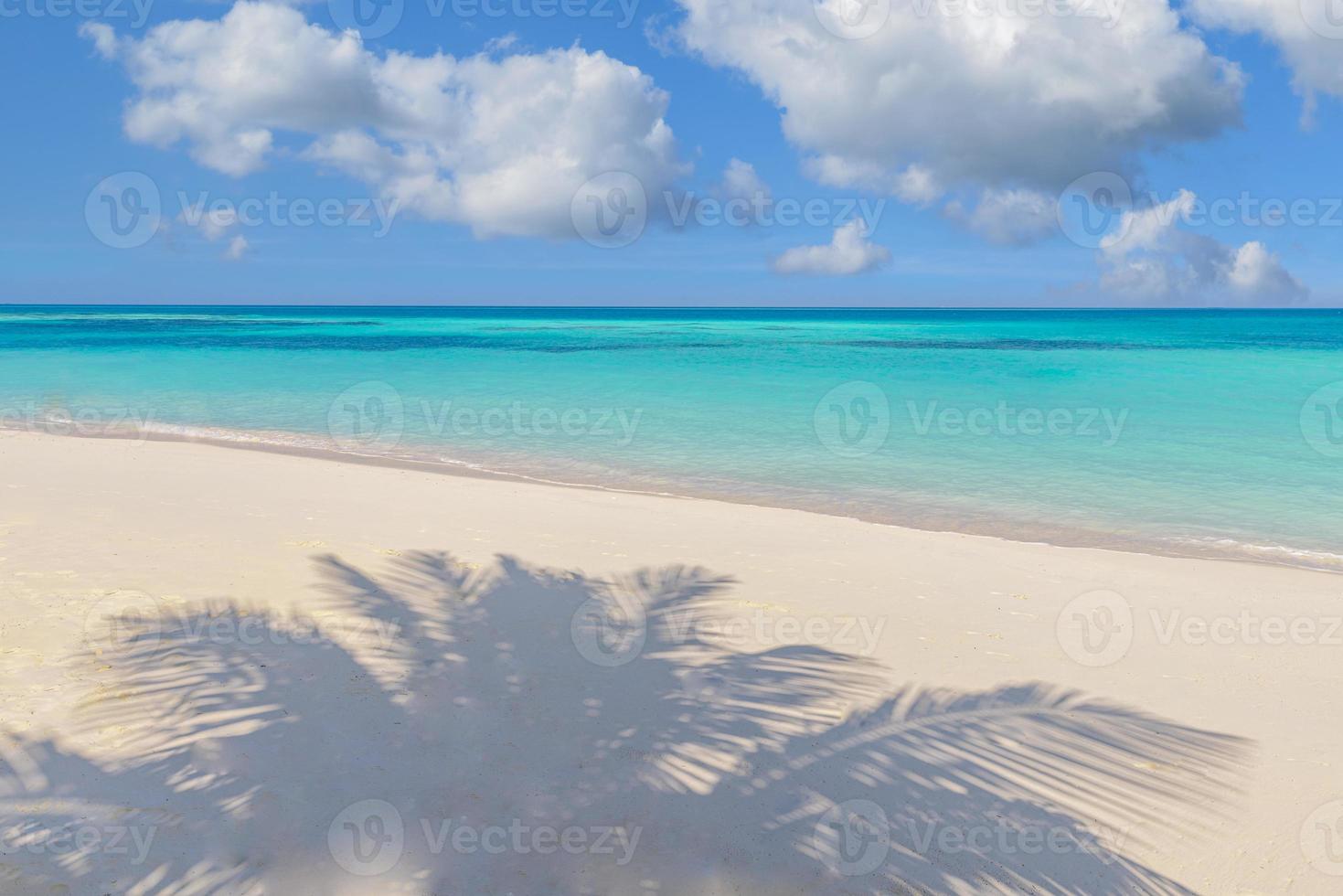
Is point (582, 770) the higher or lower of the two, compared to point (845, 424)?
lower

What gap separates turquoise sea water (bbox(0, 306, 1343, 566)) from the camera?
11891 millimetres

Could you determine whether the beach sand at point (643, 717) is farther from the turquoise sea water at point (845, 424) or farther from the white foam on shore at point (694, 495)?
the turquoise sea water at point (845, 424)

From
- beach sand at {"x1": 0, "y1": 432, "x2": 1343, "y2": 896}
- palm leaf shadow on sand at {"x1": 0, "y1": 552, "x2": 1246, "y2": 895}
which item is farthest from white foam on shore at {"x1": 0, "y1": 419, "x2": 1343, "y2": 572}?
palm leaf shadow on sand at {"x1": 0, "y1": 552, "x2": 1246, "y2": 895}

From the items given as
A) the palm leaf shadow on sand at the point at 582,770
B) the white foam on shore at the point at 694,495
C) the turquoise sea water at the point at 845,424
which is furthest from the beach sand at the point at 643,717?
the turquoise sea water at the point at 845,424

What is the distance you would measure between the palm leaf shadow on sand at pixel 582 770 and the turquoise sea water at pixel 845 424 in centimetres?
Result: 573

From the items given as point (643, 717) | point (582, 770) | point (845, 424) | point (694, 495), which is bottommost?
point (582, 770)

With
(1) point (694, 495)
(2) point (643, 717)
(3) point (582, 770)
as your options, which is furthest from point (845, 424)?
(3) point (582, 770)

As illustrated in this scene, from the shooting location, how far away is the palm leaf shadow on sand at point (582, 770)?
12.7ft

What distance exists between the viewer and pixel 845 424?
19781mm

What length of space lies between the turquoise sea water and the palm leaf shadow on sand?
573 cm

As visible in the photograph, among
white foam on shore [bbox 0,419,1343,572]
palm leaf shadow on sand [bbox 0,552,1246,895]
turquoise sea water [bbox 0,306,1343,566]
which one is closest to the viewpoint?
palm leaf shadow on sand [bbox 0,552,1246,895]

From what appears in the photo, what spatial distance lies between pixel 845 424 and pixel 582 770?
16008 mm

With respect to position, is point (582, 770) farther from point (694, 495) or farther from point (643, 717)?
point (694, 495)

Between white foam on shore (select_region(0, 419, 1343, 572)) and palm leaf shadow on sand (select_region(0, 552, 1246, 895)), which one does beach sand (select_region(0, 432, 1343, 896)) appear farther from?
white foam on shore (select_region(0, 419, 1343, 572))
